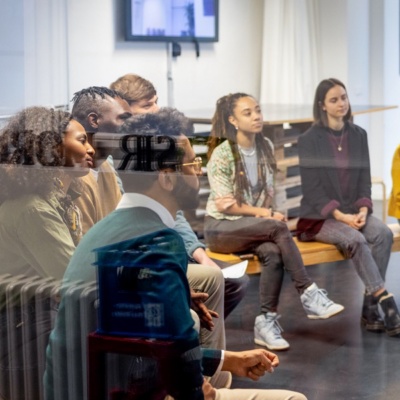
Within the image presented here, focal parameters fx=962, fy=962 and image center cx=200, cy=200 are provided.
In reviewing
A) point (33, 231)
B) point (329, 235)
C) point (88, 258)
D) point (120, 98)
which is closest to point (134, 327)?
point (88, 258)

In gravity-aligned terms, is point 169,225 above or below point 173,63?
below

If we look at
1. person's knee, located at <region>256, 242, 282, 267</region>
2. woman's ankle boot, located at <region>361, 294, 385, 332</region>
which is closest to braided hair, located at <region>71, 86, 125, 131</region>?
person's knee, located at <region>256, 242, 282, 267</region>

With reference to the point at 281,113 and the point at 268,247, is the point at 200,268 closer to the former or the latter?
the point at 268,247

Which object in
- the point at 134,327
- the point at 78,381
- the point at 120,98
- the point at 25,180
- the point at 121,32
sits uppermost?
the point at 121,32

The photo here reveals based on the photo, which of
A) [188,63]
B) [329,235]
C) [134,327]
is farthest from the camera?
[188,63]

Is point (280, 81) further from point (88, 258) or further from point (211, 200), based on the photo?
point (88, 258)

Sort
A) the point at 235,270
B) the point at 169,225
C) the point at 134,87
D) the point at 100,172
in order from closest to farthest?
the point at 169,225
the point at 100,172
the point at 235,270
the point at 134,87

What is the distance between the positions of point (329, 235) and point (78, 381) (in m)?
0.66

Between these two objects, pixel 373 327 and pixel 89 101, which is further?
pixel 373 327

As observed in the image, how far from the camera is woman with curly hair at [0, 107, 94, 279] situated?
74.9 inches

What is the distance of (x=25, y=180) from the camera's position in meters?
2.02

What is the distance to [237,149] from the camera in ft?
6.95

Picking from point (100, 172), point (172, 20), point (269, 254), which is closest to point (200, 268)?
point (100, 172)

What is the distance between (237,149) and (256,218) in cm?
16
